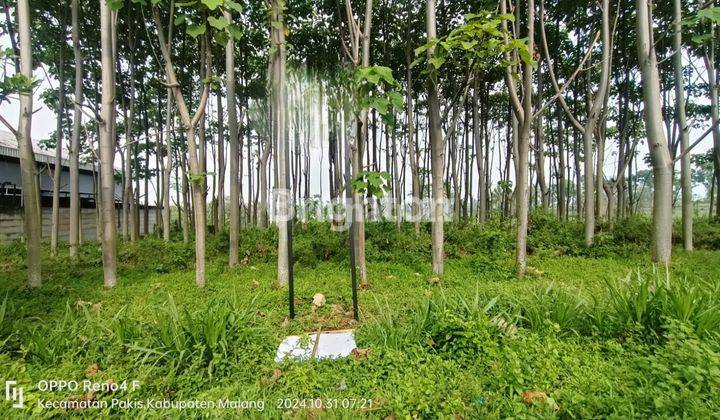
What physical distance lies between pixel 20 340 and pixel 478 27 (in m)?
4.95

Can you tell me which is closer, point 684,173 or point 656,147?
point 656,147

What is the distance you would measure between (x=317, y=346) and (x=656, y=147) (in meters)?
5.32

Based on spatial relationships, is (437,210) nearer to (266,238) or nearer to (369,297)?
(369,297)

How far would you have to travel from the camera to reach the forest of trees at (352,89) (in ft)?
12.4

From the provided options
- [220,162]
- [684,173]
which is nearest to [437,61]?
[684,173]

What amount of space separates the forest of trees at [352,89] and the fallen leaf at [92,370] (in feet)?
5.33

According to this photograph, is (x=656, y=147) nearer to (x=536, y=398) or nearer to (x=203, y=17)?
(x=536, y=398)

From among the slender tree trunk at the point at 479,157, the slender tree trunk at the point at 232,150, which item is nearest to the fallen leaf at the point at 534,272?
the slender tree trunk at the point at 232,150

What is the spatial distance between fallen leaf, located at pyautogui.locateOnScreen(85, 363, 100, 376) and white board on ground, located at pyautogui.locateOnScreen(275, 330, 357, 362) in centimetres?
115

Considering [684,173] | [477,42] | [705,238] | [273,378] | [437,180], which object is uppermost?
[477,42]

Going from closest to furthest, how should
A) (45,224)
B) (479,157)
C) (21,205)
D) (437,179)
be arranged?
(437,179) < (479,157) < (21,205) < (45,224)

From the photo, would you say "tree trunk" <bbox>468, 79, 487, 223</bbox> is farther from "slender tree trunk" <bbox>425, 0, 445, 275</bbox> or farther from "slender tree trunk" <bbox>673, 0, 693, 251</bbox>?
"slender tree trunk" <bbox>425, 0, 445, 275</bbox>

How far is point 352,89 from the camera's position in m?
4.29

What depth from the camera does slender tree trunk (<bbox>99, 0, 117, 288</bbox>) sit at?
4.01 meters
